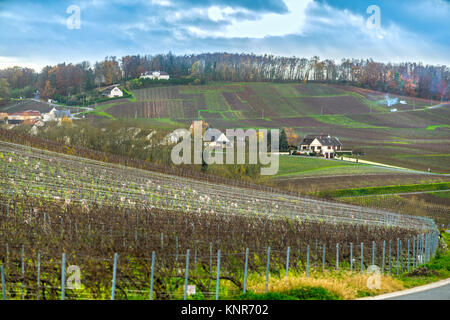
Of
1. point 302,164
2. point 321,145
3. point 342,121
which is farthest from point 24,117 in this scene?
point 342,121

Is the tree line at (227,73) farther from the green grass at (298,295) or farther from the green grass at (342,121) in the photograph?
the green grass at (298,295)

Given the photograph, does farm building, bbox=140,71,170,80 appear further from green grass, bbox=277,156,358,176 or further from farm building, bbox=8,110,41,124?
green grass, bbox=277,156,358,176

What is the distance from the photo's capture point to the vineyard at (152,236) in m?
16.5

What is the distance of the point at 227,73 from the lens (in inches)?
5049

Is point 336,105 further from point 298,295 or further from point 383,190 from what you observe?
point 298,295

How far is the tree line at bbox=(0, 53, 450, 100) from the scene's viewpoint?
115 m

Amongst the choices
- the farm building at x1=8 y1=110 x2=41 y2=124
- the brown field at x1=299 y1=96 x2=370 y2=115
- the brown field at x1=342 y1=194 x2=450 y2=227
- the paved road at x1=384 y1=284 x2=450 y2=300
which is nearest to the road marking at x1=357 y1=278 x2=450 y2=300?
the paved road at x1=384 y1=284 x2=450 y2=300

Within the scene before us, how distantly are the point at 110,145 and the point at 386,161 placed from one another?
34162 mm

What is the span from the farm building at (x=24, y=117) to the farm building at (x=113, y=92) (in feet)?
61.1

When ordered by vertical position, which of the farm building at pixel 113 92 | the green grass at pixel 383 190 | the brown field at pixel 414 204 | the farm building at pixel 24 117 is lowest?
the brown field at pixel 414 204

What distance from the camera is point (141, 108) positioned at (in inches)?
3962

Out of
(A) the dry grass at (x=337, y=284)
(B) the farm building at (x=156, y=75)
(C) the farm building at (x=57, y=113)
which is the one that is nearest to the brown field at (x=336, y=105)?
(B) the farm building at (x=156, y=75)

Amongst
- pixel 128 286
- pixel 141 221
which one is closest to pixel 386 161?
pixel 141 221
